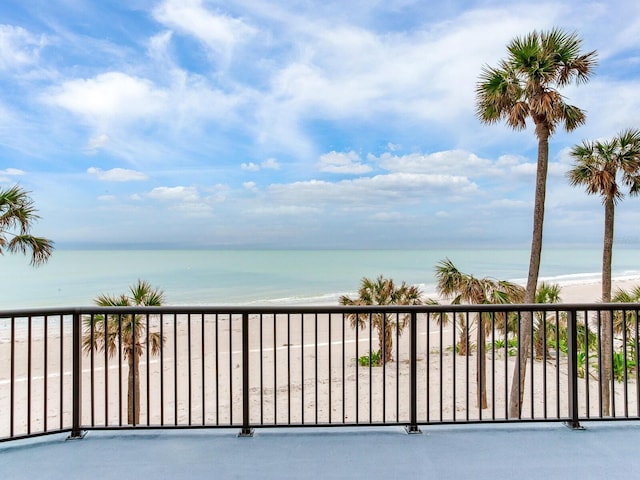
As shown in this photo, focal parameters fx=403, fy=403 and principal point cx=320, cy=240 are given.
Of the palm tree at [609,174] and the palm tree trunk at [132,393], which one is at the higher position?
the palm tree at [609,174]

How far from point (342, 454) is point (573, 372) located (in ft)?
5.50

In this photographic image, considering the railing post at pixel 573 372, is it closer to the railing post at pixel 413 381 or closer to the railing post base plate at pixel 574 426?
the railing post base plate at pixel 574 426

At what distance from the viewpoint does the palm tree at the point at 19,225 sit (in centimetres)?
862

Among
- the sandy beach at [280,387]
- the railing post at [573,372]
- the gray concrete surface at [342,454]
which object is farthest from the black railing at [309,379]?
the gray concrete surface at [342,454]

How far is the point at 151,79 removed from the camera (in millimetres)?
24703

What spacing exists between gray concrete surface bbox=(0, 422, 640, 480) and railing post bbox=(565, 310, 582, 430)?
0.27 feet

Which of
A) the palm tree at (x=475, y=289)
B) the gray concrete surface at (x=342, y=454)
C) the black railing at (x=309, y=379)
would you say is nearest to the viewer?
the gray concrete surface at (x=342, y=454)

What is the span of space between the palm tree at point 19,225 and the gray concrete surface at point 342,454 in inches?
314

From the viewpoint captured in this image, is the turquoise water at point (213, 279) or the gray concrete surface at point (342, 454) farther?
the turquoise water at point (213, 279)


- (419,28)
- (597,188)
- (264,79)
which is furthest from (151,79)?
(597,188)

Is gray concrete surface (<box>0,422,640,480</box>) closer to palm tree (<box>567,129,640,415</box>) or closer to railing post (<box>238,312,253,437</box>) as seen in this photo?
railing post (<box>238,312,253,437</box>)

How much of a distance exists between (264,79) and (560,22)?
17618mm

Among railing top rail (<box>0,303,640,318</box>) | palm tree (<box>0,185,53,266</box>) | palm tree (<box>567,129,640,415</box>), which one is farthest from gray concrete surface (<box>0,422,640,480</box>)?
palm tree (<box>567,129,640,415</box>)

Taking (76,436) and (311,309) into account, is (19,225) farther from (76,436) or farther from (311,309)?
(311,309)
